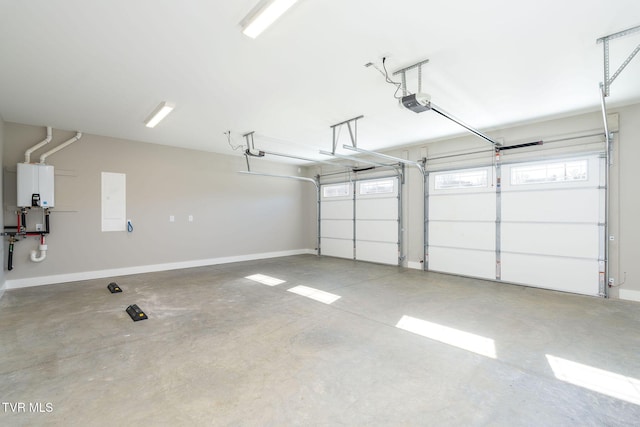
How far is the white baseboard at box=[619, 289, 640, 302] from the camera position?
4.12 m

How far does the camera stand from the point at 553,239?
4797 mm

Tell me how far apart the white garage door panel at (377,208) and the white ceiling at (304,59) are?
2.61 meters

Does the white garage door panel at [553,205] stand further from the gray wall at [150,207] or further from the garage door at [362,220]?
the gray wall at [150,207]

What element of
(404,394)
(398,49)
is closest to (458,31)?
(398,49)

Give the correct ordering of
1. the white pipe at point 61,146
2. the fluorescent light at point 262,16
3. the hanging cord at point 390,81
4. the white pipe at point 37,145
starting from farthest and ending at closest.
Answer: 1. the white pipe at point 61,146
2. the white pipe at point 37,145
3. the hanging cord at point 390,81
4. the fluorescent light at point 262,16

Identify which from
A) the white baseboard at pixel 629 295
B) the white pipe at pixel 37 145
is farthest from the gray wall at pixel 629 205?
the white pipe at pixel 37 145

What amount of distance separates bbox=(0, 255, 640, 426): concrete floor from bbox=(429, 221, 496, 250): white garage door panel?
4.20ft

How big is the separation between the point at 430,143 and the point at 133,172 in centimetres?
654

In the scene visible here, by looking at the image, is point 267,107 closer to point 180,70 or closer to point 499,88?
point 180,70

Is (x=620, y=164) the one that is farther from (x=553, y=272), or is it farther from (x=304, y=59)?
(x=304, y=59)

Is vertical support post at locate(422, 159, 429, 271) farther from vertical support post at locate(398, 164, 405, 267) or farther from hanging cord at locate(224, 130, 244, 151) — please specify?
hanging cord at locate(224, 130, 244, 151)

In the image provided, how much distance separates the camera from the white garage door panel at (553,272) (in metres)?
4.49

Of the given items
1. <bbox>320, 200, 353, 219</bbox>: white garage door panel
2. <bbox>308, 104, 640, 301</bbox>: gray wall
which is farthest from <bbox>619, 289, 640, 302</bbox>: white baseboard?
<bbox>320, 200, 353, 219</bbox>: white garage door panel

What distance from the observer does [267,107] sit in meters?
4.26
